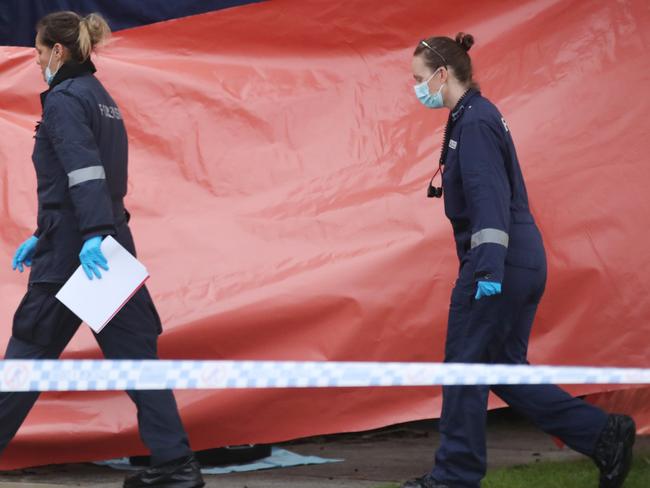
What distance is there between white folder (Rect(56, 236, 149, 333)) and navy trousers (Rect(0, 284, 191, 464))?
0.15 meters

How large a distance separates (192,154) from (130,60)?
1.60 ft

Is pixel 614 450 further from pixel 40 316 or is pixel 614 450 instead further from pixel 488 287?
pixel 40 316

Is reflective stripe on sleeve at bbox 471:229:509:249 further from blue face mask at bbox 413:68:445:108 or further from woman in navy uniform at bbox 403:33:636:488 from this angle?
blue face mask at bbox 413:68:445:108

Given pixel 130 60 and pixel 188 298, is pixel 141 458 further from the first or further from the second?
pixel 130 60

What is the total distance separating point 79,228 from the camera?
15.1 feet

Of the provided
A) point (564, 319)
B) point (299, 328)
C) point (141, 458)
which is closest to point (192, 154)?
point (299, 328)

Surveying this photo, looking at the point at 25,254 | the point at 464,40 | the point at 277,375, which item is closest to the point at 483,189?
the point at 464,40

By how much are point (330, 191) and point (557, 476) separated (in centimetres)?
143

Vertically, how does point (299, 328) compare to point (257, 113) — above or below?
below

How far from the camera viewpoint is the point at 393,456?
593 cm

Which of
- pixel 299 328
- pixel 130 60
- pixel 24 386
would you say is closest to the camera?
pixel 24 386

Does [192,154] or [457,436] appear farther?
[192,154]

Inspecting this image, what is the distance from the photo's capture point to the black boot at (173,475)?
4.83 m

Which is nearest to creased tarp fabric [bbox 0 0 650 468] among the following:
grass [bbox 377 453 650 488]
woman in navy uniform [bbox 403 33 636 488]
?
grass [bbox 377 453 650 488]
